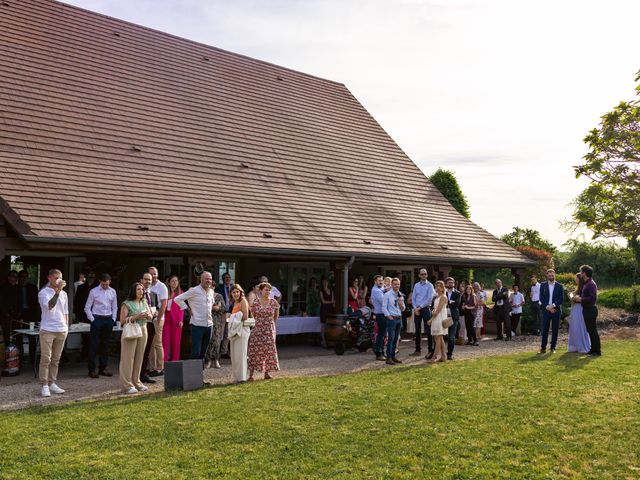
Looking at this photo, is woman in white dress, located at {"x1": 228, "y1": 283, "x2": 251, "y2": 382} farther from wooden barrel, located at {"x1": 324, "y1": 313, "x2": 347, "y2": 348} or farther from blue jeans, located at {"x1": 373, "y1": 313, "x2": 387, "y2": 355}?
wooden barrel, located at {"x1": 324, "y1": 313, "x2": 347, "y2": 348}

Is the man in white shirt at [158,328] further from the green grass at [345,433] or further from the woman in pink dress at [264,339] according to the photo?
the green grass at [345,433]

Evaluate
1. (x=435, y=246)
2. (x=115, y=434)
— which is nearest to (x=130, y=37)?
(x=435, y=246)

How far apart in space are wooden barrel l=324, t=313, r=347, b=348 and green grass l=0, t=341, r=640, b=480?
4.81 m

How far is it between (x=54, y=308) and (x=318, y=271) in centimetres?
1056

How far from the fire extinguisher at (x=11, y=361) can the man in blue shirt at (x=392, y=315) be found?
6.27 meters

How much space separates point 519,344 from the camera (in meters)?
17.1

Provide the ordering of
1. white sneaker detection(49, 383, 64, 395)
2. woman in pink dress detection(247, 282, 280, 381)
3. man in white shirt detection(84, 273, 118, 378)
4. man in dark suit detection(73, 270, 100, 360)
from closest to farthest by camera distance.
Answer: white sneaker detection(49, 383, 64, 395)
man in white shirt detection(84, 273, 118, 378)
woman in pink dress detection(247, 282, 280, 381)
man in dark suit detection(73, 270, 100, 360)

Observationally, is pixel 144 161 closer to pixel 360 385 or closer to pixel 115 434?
pixel 360 385

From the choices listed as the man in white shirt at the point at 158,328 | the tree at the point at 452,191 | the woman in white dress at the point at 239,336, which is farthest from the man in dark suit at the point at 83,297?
the tree at the point at 452,191

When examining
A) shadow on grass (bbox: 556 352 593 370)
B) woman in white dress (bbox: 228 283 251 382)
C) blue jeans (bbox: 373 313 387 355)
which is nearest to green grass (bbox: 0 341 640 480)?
woman in white dress (bbox: 228 283 251 382)

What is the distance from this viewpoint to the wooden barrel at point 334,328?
15000 millimetres

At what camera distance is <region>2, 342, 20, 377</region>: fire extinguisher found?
1109 cm

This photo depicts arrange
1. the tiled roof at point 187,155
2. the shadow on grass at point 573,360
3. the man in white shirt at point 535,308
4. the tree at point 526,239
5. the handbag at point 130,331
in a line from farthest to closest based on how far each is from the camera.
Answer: the tree at point 526,239 → the man in white shirt at point 535,308 → the tiled roof at point 187,155 → the shadow on grass at point 573,360 → the handbag at point 130,331

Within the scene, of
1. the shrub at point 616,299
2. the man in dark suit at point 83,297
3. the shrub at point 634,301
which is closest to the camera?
the man in dark suit at point 83,297
